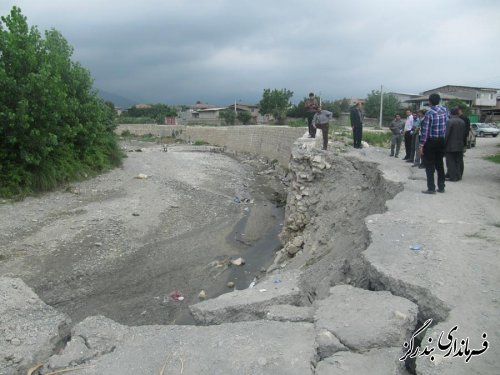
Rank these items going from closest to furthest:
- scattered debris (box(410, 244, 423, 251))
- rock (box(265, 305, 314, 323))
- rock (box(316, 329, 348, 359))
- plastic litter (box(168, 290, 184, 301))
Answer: rock (box(316, 329, 348, 359)), rock (box(265, 305, 314, 323)), scattered debris (box(410, 244, 423, 251)), plastic litter (box(168, 290, 184, 301))

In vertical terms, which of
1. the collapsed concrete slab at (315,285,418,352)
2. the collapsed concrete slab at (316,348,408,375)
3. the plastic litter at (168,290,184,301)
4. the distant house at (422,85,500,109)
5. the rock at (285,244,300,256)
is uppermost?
the distant house at (422,85,500,109)

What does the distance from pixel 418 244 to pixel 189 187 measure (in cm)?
1579

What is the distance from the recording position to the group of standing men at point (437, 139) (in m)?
8.04

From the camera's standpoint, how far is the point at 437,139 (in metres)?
8.05

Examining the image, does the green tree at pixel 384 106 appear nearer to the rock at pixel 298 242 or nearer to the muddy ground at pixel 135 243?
the muddy ground at pixel 135 243

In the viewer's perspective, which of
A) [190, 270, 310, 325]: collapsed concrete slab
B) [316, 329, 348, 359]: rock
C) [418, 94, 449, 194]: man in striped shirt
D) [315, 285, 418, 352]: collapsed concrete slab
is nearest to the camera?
[316, 329, 348, 359]: rock

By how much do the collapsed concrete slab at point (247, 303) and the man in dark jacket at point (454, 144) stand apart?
21.4 feet

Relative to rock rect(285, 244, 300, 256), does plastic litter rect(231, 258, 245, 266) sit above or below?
below

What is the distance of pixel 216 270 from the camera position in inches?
435

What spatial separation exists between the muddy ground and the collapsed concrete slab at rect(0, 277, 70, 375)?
3399mm

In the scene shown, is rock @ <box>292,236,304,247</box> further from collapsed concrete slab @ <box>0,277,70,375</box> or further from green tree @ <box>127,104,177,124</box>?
green tree @ <box>127,104,177,124</box>

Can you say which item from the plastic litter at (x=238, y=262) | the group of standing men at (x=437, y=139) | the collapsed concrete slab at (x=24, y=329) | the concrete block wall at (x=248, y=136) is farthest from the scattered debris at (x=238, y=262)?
the concrete block wall at (x=248, y=136)

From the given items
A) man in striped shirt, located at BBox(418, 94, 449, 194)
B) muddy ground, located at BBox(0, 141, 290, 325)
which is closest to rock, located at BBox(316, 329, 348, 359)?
muddy ground, located at BBox(0, 141, 290, 325)

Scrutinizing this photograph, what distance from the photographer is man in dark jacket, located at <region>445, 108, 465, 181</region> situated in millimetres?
9766
